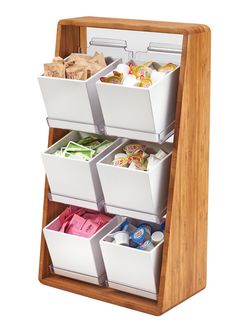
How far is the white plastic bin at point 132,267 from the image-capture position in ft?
15.9

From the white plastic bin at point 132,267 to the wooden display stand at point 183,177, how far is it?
5 centimetres

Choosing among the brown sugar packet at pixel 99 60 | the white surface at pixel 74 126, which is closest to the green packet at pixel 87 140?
the white surface at pixel 74 126

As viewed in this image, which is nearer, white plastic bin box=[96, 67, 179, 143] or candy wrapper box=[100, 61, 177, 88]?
white plastic bin box=[96, 67, 179, 143]

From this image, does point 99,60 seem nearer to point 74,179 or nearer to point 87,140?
point 87,140

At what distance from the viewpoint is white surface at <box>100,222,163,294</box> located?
4832mm

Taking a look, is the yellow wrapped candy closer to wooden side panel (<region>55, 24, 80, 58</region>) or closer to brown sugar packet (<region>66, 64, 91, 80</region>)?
brown sugar packet (<region>66, 64, 91, 80</region>)

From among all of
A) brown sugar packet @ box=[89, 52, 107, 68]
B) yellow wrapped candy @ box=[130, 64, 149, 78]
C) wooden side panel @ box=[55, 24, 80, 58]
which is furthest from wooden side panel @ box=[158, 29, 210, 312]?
wooden side panel @ box=[55, 24, 80, 58]

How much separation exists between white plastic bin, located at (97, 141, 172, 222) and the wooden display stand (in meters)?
0.08

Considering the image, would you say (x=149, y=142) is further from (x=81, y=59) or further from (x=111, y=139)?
(x=81, y=59)

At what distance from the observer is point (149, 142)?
5074mm

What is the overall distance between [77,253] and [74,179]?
1.39 ft

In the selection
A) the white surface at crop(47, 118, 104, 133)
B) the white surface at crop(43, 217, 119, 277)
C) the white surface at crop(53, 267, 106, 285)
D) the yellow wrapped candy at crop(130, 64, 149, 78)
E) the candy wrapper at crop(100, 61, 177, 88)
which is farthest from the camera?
the white surface at crop(53, 267, 106, 285)

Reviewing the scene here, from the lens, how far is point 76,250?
5.11 meters

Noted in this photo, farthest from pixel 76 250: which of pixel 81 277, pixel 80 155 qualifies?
pixel 80 155
